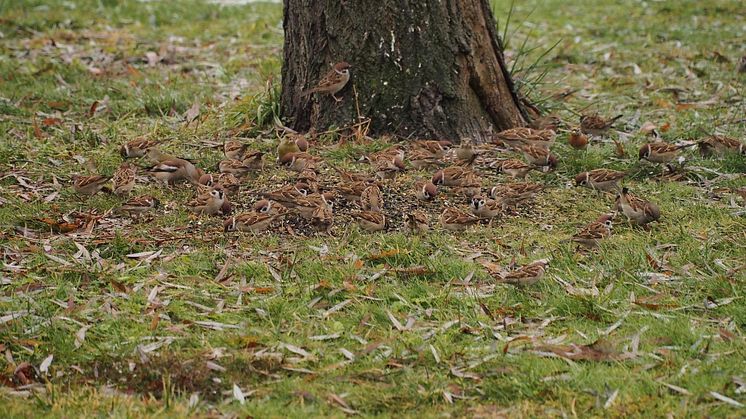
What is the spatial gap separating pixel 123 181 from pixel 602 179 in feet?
14.9

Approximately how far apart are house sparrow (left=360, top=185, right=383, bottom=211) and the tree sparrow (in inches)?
22.7

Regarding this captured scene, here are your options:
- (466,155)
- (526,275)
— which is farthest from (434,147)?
(526,275)

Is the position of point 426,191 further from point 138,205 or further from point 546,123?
point 138,205

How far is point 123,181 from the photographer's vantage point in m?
9.59

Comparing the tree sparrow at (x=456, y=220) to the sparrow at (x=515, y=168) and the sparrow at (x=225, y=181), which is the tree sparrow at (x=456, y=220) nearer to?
the sparrow at (x=515, y=168)

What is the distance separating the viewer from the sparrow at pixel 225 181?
9.47 metres

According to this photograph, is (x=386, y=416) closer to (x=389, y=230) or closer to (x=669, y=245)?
(x=389, y=230)

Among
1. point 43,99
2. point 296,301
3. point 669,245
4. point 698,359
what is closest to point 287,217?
point 296,301

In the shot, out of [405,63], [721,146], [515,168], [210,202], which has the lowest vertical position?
[210,202]

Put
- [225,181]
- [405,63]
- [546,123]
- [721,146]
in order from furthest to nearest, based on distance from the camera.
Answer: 1. [546,123]
2. [721,146]
3. [405,63]
4. [225,181]

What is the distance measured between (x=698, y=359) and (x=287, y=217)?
3939 mm

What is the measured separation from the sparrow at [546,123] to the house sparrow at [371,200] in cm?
274

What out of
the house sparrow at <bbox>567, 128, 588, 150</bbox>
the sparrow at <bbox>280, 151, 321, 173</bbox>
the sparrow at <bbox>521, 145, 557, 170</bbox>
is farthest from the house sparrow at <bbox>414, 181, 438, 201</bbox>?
the house sparrow at <bbox>567, 128, 588, 150</bbox>

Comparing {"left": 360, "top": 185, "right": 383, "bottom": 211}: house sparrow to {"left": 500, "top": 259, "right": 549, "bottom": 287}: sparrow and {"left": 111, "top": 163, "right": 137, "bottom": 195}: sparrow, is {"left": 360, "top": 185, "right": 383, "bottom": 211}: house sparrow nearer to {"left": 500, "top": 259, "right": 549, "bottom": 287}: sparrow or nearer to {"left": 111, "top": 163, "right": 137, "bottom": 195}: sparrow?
{"left": 500, "top": 259, "right": 549, "bottom": 287}: sparrow
